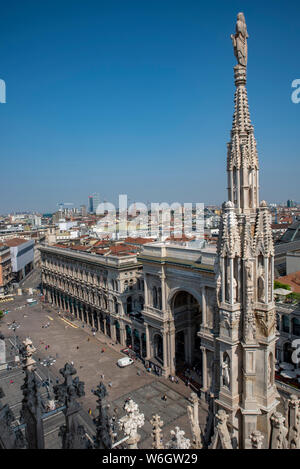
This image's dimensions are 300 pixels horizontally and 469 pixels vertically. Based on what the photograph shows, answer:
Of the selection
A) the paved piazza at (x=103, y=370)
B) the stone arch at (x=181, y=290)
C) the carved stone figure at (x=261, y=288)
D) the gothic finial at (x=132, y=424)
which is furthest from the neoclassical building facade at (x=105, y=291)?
the gothic finial at (x=132, y=424)

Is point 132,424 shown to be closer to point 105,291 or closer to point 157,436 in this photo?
point 157,436

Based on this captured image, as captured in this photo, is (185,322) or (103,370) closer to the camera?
(185,322)

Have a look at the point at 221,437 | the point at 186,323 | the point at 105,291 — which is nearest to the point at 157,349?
the point at 186,323

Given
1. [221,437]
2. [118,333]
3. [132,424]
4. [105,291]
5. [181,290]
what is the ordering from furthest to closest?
[105,291]
[118,333]
[181,290]
[132,424]
[221,437]

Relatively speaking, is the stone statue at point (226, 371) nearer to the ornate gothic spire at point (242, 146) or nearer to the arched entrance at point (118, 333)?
the ornate gothic spire at point (242, 146)
